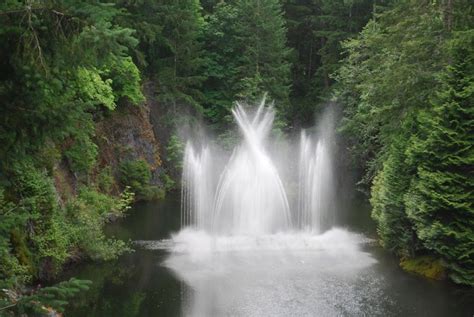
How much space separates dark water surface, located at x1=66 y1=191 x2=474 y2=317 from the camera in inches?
498

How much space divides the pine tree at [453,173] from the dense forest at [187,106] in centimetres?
4

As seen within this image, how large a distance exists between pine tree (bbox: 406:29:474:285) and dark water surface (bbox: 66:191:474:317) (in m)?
1.22

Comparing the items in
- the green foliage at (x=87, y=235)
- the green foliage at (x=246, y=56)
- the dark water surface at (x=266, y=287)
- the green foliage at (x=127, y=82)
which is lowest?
the dark water surface at (x=266, y=287)

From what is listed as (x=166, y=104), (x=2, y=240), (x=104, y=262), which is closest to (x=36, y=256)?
(x=104, y=262)

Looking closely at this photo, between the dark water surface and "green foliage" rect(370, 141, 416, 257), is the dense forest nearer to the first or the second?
"green foliage" rect(370, 141, 416, 257)

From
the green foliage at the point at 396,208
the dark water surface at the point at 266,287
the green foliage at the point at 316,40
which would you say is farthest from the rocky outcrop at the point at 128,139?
the green foliage at the point at 396,208

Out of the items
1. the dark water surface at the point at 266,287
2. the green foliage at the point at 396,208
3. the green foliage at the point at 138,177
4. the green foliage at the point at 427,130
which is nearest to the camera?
the dark water surface at the point at 266,287

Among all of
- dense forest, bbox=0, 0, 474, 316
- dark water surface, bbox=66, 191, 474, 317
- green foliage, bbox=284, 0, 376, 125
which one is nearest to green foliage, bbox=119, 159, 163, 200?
dense forest, bbox=0, 0, 474, 316

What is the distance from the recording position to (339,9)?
114 feet

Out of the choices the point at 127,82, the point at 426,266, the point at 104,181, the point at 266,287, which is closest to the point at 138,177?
the point at 104,181

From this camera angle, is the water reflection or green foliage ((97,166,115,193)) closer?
the water reflection

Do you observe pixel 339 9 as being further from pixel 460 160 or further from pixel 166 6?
pixel 460 160

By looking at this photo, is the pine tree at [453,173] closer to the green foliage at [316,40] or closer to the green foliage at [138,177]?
the green foliage at [138,177]

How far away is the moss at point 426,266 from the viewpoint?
1526 cm
